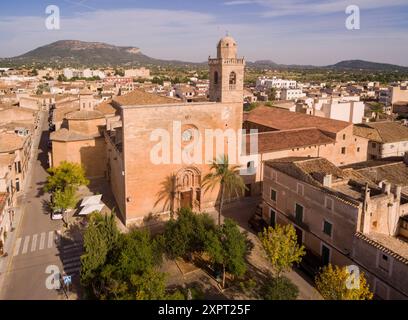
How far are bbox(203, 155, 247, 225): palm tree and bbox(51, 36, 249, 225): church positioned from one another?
0.65 m

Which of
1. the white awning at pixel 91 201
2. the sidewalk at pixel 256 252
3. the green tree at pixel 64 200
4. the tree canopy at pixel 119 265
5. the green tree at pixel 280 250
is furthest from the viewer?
the white awning at pixel 91 201

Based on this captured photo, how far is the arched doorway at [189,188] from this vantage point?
32062 millimetres

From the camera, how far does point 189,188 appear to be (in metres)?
32.8

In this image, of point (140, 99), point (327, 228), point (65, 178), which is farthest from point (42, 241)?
point (140, 99)

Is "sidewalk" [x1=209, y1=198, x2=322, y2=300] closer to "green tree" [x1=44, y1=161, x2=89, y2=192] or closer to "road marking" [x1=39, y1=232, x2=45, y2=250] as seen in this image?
"green tree" [x1=44, y1=161, x2=89, y2=192]

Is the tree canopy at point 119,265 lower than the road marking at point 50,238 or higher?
higher

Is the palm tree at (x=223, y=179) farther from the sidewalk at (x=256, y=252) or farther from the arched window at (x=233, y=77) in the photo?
the arched window at (x=233, y=77)

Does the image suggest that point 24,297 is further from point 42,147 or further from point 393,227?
point 42,147

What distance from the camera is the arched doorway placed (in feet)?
105

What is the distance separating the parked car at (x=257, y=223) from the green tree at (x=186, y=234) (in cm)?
731

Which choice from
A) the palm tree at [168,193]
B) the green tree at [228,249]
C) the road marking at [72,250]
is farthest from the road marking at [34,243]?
the green tree at [228,249]

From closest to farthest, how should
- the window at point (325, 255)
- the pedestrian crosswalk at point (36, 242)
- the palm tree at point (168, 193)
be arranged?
the window at point (325, 255), the pedestrian crosswalk at point (36, 242), the palm tree at point (168, 193)

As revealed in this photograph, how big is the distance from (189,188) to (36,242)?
13.4 metres

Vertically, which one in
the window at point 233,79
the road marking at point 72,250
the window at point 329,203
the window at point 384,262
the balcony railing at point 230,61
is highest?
the balcony railing at point 230,61
